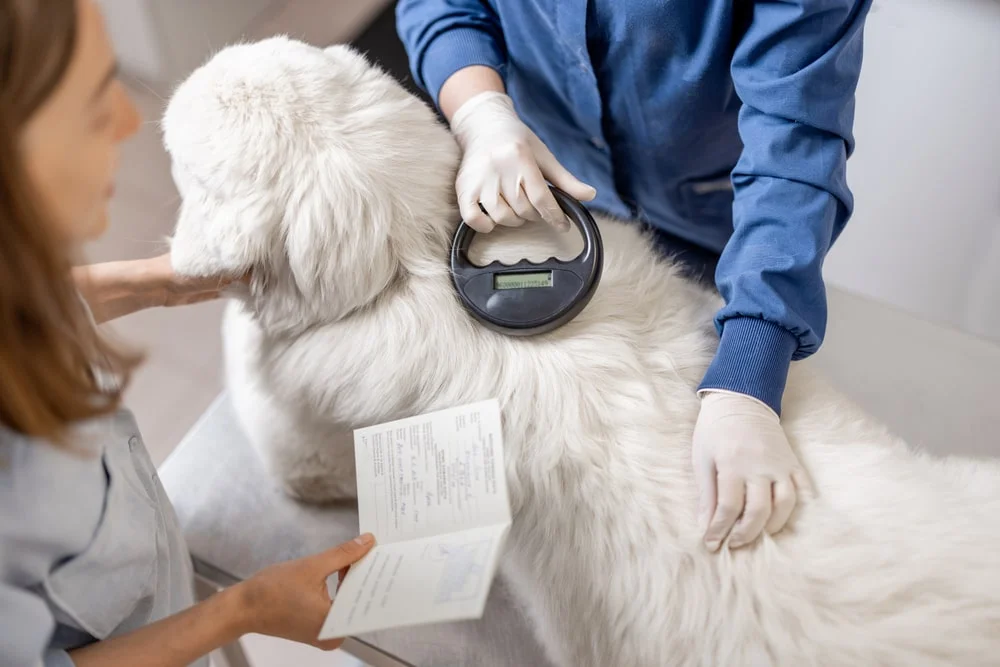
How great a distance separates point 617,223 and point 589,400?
274 millimetres

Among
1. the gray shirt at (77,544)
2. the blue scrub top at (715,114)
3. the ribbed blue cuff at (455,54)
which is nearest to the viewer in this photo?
the gray shirt at (77,544)

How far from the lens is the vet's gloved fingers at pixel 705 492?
636mm

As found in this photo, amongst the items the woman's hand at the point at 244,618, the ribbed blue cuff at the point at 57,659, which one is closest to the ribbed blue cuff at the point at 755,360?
the woman's hand at the point at 244,618

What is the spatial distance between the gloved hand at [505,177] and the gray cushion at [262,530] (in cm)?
44

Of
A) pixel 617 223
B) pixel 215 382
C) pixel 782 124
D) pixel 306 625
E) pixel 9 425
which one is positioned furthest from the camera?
pixel 215 382

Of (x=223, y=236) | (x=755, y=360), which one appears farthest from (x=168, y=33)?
(x=755, y=360)

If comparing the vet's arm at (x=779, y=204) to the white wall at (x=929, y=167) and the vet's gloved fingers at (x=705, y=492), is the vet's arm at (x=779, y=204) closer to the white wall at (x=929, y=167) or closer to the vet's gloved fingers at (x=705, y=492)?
the vet's gloved fingers at (x=705, y=492)

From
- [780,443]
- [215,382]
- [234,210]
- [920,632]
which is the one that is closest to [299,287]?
[234,210]

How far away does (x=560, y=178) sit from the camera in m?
0.82

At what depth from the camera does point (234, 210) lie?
2.25 feet

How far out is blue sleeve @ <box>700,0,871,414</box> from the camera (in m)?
0.72

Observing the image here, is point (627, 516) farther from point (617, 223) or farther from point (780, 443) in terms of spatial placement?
point (617, 223)

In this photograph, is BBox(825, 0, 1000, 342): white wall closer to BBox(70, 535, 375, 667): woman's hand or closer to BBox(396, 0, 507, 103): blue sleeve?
BBox(396, 0, 507, 103): blue sleeve

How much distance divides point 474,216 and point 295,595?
1.30ft
